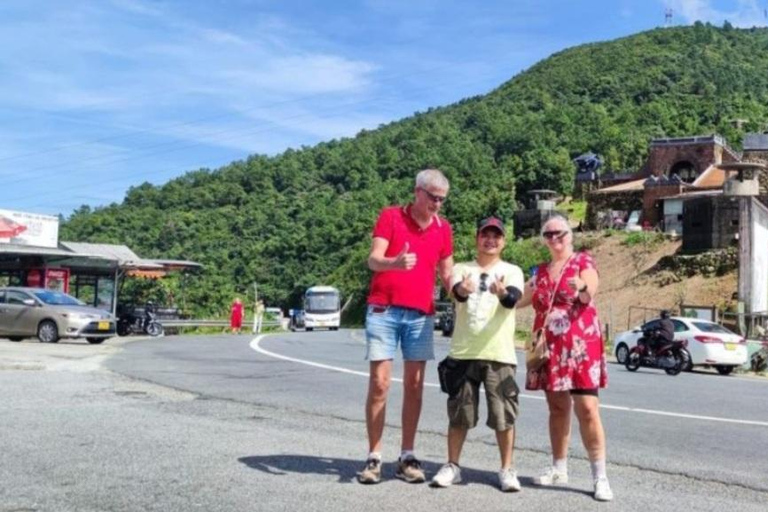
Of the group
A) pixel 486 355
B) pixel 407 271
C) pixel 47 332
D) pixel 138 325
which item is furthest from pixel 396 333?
pixel 138 325

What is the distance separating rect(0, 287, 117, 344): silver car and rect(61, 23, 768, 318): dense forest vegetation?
28215mm

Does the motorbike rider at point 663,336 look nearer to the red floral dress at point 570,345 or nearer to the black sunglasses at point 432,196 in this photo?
the red floral dress at point 570,345

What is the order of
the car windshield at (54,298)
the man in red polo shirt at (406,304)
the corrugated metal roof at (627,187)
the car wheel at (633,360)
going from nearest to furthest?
the man in red polo shirt at (406,304) < the car wheel at (633,360) < the car windshield at (54,298) < the corrugated metal roof at (627,187)

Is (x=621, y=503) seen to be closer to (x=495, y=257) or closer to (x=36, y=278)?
(x=495, y=257)

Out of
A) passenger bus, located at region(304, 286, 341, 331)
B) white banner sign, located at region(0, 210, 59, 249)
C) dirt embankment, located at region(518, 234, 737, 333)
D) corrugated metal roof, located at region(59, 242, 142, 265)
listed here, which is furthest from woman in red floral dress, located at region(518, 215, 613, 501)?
passenger bus, located at region(304, 286, 341, 331)

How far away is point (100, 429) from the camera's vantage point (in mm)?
7527

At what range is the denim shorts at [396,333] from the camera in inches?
230

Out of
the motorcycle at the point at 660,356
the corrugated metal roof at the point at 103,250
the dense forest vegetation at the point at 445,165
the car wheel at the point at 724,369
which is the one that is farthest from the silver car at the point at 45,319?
the dense forest vegetation at the point at 445,165

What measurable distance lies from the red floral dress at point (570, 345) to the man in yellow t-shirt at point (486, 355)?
0.22m

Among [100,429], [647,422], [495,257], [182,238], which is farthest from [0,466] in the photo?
[182,238]

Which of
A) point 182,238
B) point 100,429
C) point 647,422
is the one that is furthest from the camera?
point 182,238

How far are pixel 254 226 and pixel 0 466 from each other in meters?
86.8

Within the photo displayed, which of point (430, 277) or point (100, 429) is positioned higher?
point (430, 277)

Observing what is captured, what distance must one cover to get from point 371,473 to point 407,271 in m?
1.32
